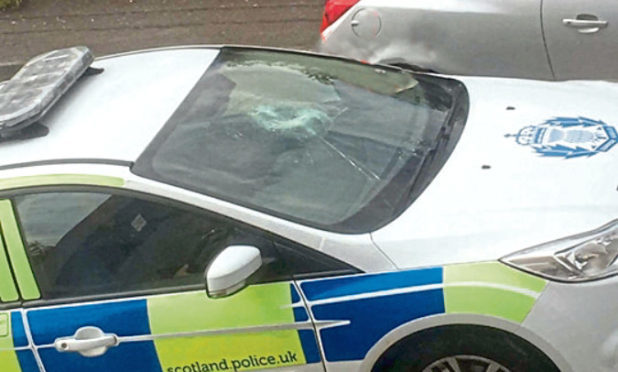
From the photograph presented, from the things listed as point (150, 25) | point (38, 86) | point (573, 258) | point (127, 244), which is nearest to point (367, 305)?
point (573, 258)

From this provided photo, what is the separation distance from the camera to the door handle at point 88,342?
3199mm

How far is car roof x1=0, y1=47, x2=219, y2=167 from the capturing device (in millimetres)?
3334

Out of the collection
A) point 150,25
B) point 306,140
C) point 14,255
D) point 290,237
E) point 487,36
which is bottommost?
point 150,25

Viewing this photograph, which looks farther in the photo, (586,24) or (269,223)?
(586,24)

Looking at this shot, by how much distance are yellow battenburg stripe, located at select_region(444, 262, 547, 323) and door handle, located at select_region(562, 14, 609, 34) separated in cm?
270

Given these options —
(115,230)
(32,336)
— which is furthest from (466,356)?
(32,336)

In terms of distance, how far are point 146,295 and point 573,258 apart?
1.43m

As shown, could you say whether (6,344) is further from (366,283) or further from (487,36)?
(487,36)

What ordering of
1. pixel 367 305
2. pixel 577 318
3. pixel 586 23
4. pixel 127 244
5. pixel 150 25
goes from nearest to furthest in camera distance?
pixel 577 318 < pixel 367 305 < pixel 127 244 < pixel 586 23 < pixel 150 25

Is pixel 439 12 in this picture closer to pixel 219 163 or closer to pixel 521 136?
pixel 521 136

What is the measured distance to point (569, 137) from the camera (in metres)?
3.56

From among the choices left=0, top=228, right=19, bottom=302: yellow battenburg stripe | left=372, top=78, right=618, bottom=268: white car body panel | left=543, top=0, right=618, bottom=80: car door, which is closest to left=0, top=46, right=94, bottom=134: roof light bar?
left=0, top=228, right=19, bottom=302: yellow battenburg stripe

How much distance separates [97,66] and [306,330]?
1.72 meters

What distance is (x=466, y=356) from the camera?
10.1 ft
